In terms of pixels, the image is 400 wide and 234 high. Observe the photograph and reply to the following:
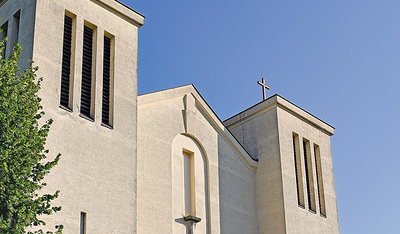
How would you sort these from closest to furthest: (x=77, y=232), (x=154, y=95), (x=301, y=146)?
(x=77, y=232) → (x=154, y=95) → (x=301, y=146)

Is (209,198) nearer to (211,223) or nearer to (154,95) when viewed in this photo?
(211,223)

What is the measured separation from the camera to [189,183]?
829 inches

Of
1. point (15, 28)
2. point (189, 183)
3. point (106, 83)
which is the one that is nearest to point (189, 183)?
point (189, 183)

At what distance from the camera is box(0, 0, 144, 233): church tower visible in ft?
55.1

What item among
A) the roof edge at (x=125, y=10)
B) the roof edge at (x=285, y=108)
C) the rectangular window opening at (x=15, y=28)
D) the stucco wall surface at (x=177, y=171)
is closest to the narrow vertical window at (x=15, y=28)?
the rectangular window opening at (x=15, y=28)

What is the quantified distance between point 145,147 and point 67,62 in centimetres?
324

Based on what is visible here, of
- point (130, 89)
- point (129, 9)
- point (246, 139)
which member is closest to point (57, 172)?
point (130, 89)

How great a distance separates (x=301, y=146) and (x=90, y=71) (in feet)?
29.5

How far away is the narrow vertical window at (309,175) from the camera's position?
24422 mm

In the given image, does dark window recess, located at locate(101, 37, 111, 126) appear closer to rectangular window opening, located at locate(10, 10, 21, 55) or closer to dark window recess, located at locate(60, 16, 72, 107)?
dark window recess, located at locate(60, 16, 72, 107)

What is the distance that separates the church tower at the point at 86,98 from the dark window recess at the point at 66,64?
0.08 ft

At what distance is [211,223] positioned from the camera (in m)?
21.0

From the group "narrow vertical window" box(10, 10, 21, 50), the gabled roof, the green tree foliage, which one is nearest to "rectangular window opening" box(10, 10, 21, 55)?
"narrow vertical window" box(10, 10, 21, 50)

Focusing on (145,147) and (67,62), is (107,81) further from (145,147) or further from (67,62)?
(145,147)
